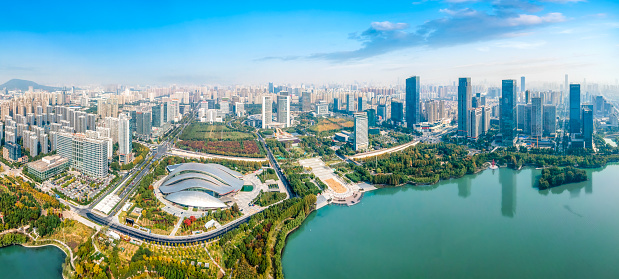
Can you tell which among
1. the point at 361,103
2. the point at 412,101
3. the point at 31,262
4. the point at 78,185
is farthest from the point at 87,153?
the point at 361,103

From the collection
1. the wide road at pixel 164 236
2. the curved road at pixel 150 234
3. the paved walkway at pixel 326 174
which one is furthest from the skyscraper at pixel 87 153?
the paved walkway at pixel 326 174

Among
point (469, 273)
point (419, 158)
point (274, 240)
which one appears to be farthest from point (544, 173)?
point (274, 240)

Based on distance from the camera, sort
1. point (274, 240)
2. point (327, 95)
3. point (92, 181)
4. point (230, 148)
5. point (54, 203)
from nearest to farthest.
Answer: point (274, 240)
point (54, 203)
point (92, 181)
point (230, 148)
point (327, 95)

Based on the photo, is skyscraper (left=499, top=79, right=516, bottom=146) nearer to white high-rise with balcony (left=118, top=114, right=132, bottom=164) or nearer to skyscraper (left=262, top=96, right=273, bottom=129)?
skyscraper (left=262, top=96, right=273, bottom=129)

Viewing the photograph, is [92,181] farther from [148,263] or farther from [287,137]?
[287,137]

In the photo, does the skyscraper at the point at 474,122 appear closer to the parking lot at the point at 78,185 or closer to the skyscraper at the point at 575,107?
the skyscraper at the point at 575,107

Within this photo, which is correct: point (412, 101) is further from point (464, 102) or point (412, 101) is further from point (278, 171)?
point (278, 171)
